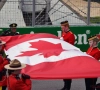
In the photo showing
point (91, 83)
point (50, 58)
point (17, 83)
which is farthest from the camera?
point (91, 83)

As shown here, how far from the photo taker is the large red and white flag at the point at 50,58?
6387 mm

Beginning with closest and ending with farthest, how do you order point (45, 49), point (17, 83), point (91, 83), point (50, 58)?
point (17, 83), point (50, 58), point (45, 49), point (91, 83)

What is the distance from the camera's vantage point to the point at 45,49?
759cm

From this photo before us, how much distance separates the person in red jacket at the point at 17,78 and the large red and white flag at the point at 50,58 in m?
0.19

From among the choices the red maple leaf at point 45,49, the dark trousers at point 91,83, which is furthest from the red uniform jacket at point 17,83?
the dark trousers at point 91,83

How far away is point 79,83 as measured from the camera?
397 inches

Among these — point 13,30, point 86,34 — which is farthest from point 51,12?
point 13,30

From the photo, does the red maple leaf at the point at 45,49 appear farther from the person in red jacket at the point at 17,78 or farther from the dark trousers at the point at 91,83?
the person in red jacket at the point at 17,78

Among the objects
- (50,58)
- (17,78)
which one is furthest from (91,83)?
(17,78)

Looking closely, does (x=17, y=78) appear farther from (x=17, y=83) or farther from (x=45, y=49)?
(x=45, y=49)

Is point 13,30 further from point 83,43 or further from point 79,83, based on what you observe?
point 83,43

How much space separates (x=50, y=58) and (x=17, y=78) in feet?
3.71

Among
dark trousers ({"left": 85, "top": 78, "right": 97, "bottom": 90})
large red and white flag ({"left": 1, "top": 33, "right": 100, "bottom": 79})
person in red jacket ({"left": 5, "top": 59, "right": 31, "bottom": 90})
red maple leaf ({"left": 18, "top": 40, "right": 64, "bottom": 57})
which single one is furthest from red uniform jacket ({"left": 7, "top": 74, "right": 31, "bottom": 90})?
dark trousers ({"left": 85, "top": 78, "right": 97, "bottom": 90})

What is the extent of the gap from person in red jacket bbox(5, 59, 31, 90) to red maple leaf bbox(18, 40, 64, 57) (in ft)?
3.81
